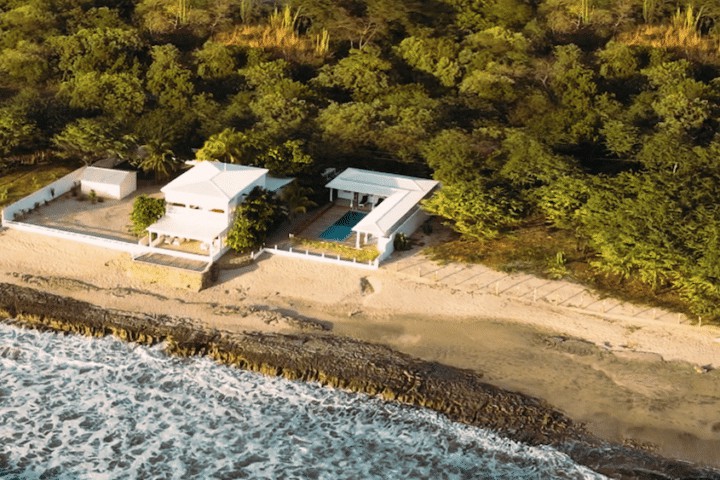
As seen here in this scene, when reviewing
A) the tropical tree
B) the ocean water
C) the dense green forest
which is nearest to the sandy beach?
the tropical tree

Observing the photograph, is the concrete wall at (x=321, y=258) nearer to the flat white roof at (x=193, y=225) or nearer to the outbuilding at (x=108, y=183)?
the flat white roof at (x=193, y=225)

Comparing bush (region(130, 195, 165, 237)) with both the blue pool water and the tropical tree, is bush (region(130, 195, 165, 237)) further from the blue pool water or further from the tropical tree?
the blue pool water

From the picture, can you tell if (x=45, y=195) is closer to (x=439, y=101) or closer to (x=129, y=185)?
(x=129, y=185)

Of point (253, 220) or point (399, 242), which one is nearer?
point (253, 220)

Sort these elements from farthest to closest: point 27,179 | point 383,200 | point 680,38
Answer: point 680,38 → point 27,179 → point 383,200

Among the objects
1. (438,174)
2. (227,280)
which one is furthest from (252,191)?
(438,174)

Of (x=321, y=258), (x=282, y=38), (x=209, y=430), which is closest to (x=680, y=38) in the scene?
(x=282, y=38)
